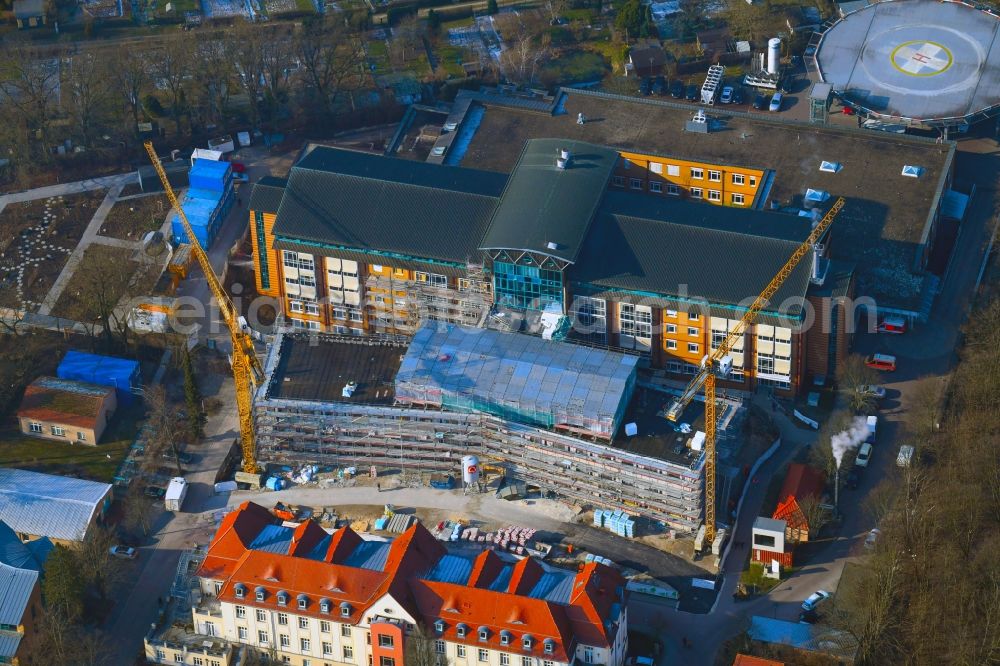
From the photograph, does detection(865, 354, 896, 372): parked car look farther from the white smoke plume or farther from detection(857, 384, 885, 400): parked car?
the white smoke plume

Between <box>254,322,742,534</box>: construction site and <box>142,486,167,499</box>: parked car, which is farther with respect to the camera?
<box>142,486,167,499</box>: parked car

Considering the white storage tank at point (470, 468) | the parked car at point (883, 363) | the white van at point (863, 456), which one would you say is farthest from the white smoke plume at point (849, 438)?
the white storage tank at point (470, 468)

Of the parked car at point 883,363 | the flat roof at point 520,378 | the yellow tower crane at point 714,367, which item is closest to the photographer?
the yellow tower crane at point 714,367

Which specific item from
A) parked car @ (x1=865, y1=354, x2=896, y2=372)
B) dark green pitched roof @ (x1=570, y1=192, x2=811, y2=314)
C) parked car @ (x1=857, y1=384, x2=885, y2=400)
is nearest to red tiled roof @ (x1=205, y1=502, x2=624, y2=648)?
dark green pitched roof @ (x1=570, y1=192, x2=811, y2=314)

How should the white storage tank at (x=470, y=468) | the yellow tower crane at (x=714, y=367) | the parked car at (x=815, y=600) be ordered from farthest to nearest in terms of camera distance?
the white storage tank at (x=470, y=468)
the yellow tower crane at (x=714, y=367)
the parked car at (x=815, y=600)

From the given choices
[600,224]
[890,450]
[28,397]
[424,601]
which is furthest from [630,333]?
[28,397]

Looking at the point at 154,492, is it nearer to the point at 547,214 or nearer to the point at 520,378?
the point at 520,378

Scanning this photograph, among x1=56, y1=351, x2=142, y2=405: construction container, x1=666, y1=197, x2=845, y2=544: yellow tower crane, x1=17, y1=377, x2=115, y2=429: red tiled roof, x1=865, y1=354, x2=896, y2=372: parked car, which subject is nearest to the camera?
x1=666, y1=197, x2=845, y2=544: yellow tower crane

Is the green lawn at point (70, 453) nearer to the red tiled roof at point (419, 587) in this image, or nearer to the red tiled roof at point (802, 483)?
the red tiled roof at point (419, 587)
